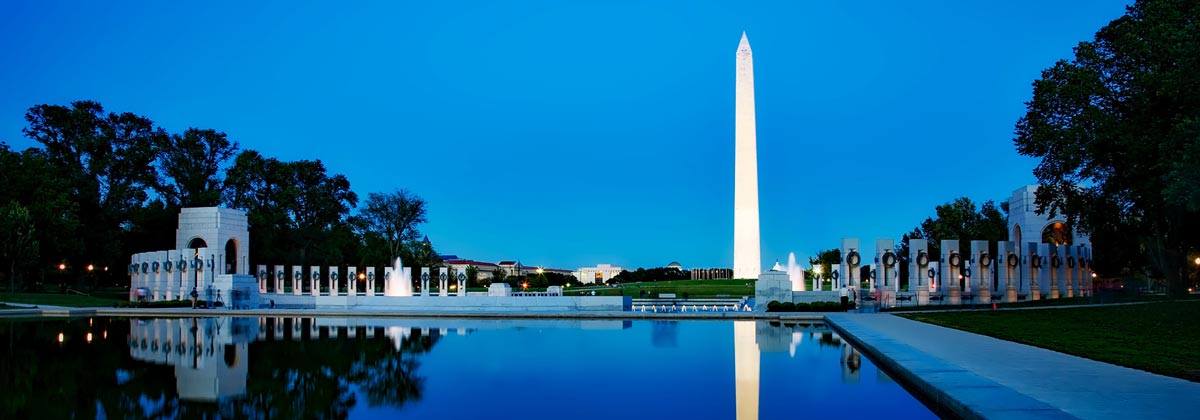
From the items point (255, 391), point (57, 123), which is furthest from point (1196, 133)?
point (57, 123)

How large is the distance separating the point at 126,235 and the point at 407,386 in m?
56.0

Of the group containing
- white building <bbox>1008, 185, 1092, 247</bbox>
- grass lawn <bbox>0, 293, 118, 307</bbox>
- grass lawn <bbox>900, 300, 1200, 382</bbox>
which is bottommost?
grass lawn <bbox>0, 293, 118, 307</bbox>

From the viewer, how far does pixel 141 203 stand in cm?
6319

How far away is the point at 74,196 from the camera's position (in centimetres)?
5606

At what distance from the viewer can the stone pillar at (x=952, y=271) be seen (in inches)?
1548

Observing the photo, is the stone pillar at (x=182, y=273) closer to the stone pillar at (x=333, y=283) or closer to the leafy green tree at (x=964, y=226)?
the stone pillar at (x=333, y=283)

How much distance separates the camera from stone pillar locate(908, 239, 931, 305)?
39.6 metres

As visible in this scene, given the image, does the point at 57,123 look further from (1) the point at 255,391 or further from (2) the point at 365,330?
(1) the point at 255,391

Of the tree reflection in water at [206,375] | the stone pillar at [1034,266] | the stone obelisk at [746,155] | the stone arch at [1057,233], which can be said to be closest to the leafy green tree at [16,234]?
the tree reflection in water at [206,375]

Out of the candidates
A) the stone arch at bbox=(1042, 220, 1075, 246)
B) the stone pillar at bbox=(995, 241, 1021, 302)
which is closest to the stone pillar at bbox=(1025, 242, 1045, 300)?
the stone pillar at bbox=(995, 241, 1021, 302)

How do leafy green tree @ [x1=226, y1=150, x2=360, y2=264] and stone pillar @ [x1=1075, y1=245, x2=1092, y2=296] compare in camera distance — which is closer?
stone pillar @ [x1=1075, y1=245, x2=1092, y2=296]

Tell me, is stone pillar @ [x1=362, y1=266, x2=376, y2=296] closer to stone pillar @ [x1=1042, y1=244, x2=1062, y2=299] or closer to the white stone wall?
the white stone wall

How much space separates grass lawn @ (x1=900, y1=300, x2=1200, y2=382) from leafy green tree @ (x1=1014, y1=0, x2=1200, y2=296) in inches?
123

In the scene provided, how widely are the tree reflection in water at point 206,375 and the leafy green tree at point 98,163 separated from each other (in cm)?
3567
